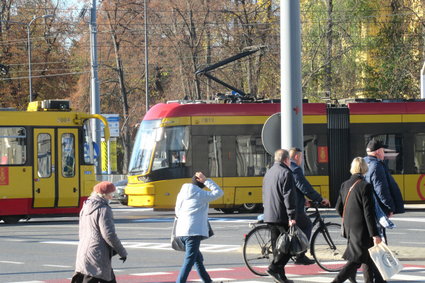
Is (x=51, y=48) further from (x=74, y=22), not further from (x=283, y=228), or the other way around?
(x=283, y=228)

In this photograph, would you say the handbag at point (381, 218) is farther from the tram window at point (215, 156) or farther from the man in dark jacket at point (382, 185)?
the tram window at point (215, 156)

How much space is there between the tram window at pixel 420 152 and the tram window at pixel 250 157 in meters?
4.34

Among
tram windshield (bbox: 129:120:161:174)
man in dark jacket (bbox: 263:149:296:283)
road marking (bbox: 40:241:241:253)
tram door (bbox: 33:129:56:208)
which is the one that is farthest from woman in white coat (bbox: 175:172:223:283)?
tram windshield (bbox: 129:120:161:174)

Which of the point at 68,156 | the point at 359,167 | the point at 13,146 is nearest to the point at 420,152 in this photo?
the point at 68,156

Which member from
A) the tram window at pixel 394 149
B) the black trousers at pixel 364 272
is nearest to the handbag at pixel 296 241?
the black trousers at pixel 364 272

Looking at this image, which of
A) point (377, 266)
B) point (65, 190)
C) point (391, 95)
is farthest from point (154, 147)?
point (391, 95)

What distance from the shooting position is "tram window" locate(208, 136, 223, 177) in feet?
94.8

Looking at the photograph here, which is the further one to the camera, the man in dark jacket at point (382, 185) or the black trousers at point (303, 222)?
the black trousers at point (303, 222)

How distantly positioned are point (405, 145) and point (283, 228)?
16.8m

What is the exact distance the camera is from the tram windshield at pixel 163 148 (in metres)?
28.5

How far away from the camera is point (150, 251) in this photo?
736 inches

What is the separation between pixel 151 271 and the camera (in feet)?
50.1

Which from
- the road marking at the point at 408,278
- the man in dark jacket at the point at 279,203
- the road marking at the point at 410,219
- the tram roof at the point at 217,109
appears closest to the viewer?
the man in dark jacket at the point at 279,203

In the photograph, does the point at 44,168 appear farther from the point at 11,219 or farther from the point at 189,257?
the point at 189,257
